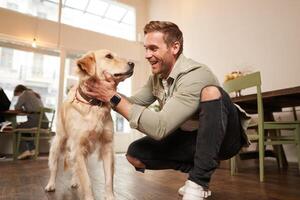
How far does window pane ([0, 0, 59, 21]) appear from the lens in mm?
5027

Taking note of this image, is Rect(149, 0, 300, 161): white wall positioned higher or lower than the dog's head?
higher

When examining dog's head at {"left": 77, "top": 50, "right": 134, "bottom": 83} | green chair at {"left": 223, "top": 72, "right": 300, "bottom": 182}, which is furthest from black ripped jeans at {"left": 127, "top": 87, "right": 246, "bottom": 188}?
green chair at {"left": 223, "top": 72, "right": 300, "bottom": 182}

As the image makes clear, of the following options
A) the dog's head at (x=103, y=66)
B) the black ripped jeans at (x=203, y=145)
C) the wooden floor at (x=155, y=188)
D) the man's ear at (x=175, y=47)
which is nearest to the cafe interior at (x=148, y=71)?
the wooden floor at (x=155, y=188)

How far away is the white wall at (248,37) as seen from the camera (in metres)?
3.29

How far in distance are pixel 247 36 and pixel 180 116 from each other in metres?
3.42

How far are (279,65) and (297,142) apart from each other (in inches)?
65.4

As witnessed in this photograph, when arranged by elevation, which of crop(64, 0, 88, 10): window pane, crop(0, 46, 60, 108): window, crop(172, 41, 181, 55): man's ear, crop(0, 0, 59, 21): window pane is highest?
crop(64, 0, 88, 10): window pane

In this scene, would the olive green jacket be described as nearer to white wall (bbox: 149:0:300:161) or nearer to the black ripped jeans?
the black ripped jeans

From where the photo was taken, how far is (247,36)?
3.89 m

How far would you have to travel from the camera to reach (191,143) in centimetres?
126

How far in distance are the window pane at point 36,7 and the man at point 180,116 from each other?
4760 millimetres

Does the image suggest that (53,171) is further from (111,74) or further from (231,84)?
(231,84)

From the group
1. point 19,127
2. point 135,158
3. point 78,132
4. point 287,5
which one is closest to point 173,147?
point 135,158

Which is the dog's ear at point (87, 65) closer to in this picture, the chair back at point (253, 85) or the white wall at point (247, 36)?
the chair back at point (253, 85)
